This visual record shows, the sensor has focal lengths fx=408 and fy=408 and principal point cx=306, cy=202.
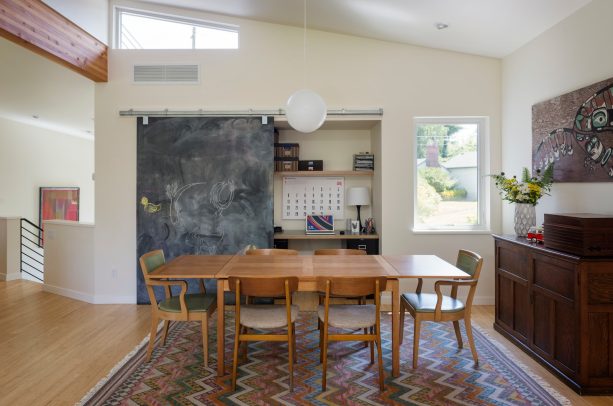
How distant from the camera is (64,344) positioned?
3.46 meters

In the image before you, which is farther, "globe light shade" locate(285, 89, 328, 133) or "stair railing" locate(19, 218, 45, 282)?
"stair railing" locate(19, 218, 45, 282)

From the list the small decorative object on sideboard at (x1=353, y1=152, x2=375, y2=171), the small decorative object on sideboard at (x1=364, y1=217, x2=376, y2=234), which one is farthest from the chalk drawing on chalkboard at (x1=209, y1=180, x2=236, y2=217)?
the small decorative object on sideboard at (x1=364, y1=217, x2=376, y2=234)

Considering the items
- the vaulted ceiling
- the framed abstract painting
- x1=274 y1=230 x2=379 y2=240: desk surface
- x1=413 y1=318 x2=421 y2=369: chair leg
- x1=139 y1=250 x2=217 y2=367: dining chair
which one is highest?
the vaulted ceiling

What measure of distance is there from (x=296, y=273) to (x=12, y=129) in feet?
24.1

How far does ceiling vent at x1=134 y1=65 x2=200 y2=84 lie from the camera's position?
4.65 metres

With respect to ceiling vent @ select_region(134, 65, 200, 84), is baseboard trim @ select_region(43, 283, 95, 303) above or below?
below

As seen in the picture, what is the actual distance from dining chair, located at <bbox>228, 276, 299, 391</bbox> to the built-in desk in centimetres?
171

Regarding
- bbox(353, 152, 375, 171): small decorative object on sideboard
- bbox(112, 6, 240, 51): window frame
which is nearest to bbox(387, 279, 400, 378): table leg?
bbox(353, 152, 375, 171): small decorative object on sideboard

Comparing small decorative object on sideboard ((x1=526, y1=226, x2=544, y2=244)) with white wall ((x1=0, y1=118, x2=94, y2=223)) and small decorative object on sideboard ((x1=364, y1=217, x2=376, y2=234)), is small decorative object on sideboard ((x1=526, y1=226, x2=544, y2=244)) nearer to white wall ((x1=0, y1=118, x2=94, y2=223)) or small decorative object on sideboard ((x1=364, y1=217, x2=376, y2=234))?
small decorative object on sideboard ((x1=364, y1=217, x2=376, y2=234))

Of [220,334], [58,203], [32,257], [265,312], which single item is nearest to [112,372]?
[220,334]

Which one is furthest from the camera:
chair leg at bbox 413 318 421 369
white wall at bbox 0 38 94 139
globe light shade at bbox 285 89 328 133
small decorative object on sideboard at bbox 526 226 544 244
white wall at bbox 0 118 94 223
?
white wall at bbox 0 118 94 223

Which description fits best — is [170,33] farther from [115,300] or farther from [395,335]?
[395,335]

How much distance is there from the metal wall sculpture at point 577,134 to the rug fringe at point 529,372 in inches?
58.2

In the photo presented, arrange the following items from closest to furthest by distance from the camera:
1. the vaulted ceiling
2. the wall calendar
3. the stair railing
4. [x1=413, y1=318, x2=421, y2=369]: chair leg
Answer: [x1=413, y1=318, x2=421, y2=369]: chair leg
the vaulted ceiling
the wall calendar
the stair railing
